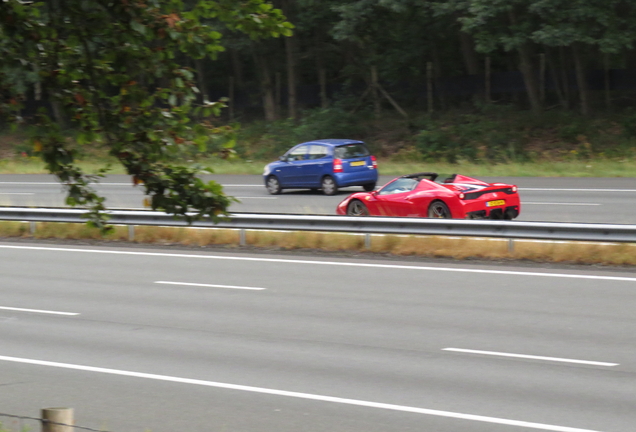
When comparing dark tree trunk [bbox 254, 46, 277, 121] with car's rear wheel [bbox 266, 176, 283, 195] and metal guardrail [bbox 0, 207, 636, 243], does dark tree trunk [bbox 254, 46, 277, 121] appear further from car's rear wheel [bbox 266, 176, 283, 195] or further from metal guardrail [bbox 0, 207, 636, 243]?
metal guardrail [bbox 0, 207, 636, 243]

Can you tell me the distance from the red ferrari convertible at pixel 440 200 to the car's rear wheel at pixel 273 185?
8287 millimetres

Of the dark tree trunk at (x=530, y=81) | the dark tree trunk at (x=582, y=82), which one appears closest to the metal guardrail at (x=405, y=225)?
the dark tree trunk at (x=530, y=81)

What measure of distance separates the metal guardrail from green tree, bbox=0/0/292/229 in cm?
648

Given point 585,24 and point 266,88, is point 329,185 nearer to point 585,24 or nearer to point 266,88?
point 585,24

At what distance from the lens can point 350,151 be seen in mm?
25016

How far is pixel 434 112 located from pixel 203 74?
65.5ft

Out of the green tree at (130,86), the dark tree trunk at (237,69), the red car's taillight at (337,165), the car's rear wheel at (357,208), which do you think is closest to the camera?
the green tree at (130,86)

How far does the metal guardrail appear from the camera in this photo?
1324cm

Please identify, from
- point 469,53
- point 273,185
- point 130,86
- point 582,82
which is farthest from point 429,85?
point 130,86

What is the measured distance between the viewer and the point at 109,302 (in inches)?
457

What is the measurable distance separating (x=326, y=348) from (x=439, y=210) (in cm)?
826

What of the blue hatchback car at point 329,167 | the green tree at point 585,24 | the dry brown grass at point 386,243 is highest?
the green tree at point 585,24

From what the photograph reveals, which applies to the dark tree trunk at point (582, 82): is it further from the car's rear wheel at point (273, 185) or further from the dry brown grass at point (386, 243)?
the dry brown grass at point (386, 243)

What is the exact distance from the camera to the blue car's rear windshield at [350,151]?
2481cm
